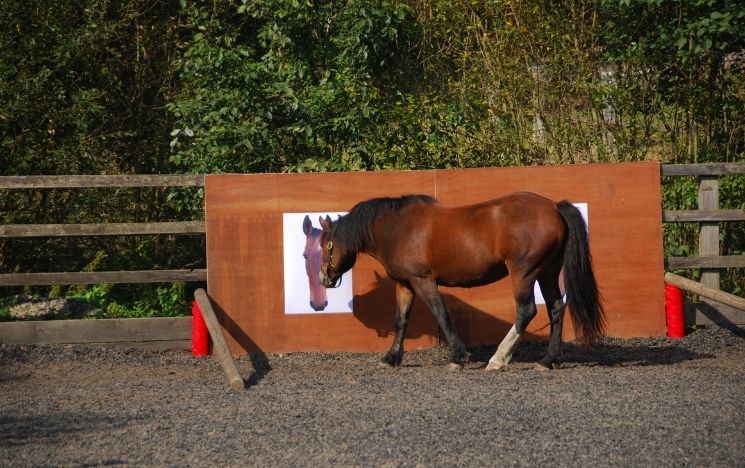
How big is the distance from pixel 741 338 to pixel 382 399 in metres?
4.54

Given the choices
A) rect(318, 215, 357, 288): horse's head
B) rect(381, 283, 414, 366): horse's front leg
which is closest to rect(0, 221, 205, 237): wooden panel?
rect(318, 215, 357, 288): horse's head

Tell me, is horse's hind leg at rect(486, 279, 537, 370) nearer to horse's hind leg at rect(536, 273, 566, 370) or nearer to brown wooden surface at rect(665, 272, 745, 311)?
horse's hind leg at rect(536, 273, 566, 370)

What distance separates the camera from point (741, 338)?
10055mm

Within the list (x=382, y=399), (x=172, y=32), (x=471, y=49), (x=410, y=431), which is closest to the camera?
(x=410, y=431)

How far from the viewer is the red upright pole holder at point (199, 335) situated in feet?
32.4

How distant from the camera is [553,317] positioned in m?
8.67

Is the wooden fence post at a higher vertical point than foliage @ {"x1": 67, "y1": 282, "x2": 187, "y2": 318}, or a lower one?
higher

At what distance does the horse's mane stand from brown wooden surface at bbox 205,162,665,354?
913 mm

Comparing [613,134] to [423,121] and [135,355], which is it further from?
[135,355]

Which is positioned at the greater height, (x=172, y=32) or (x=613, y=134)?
(x=172, y=32)

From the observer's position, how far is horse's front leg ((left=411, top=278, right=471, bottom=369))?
344 inches

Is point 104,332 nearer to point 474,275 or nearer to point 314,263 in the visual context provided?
point 314,263

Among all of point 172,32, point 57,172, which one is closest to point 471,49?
point 172,32

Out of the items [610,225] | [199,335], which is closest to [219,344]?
[199,335]
